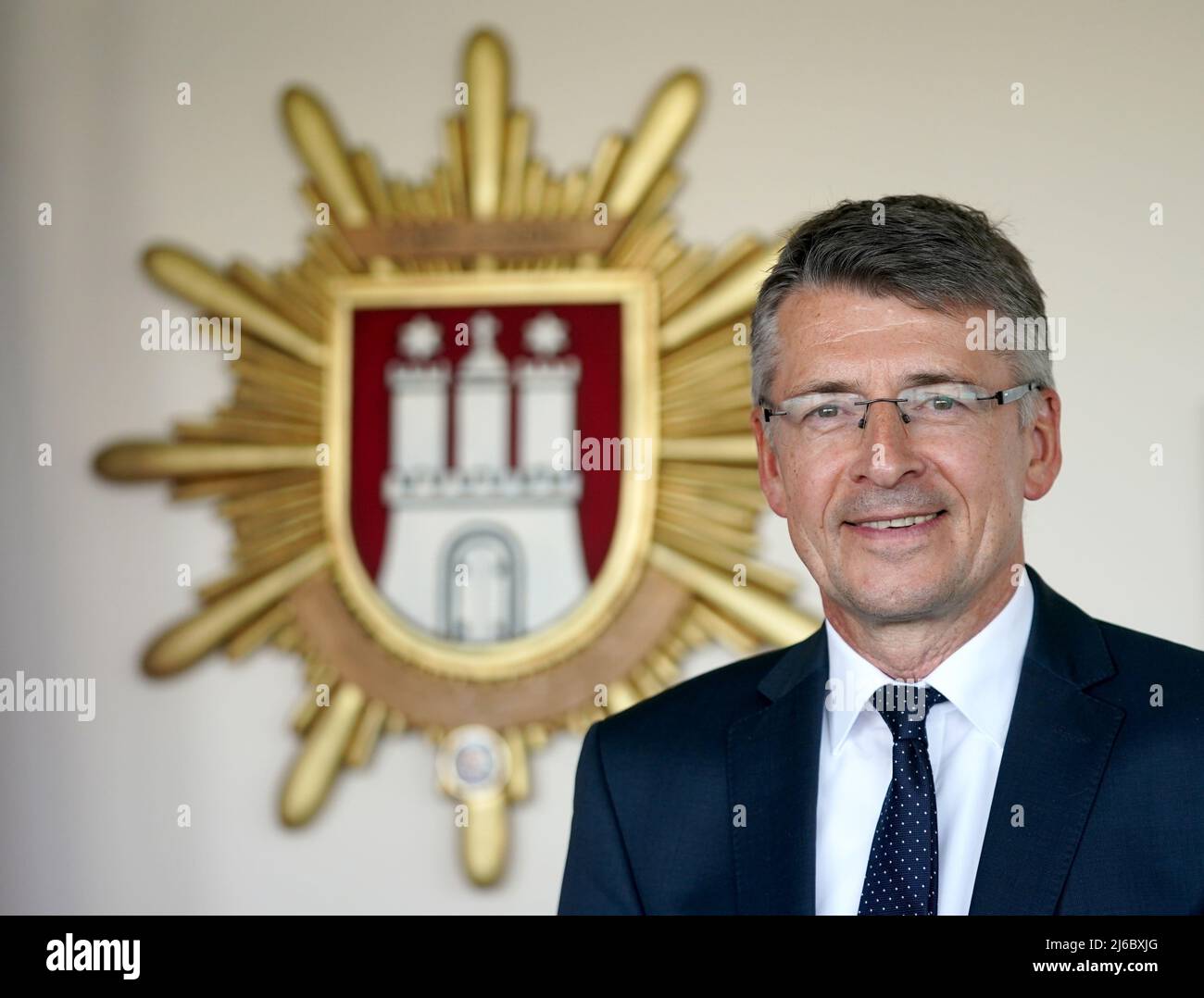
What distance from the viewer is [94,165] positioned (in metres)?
2.72

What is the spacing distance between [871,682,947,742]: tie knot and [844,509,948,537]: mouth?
0.14m

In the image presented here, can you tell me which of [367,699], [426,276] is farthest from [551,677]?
[426,276]

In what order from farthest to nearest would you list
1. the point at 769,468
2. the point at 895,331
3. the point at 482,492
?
the point at 482,492, the point at 769,468, the point at 895,331

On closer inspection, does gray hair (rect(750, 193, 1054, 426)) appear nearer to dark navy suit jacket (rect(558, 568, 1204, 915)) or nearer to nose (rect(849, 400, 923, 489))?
nose (rect(849, 400, 923, 489))

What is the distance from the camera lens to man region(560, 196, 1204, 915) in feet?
4.30

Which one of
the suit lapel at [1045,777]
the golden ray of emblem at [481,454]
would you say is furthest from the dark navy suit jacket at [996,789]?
the golden ray of emblem at [481,454]

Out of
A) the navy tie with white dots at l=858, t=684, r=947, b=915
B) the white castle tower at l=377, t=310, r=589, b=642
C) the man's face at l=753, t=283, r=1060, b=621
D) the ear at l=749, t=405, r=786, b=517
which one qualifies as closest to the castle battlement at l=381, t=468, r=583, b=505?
the white castle tower at l=377, t=310, r=589, b=642

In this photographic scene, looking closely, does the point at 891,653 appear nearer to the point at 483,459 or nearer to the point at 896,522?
the point at 896,522

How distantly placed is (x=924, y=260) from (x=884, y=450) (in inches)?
7.1

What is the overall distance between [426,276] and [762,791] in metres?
1.50

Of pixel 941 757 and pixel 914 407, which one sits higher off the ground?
pixel 914 407

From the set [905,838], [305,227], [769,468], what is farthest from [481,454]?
[905,838]

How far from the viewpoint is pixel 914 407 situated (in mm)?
1390

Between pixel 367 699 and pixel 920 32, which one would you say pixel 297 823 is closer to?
pixel 367 699
